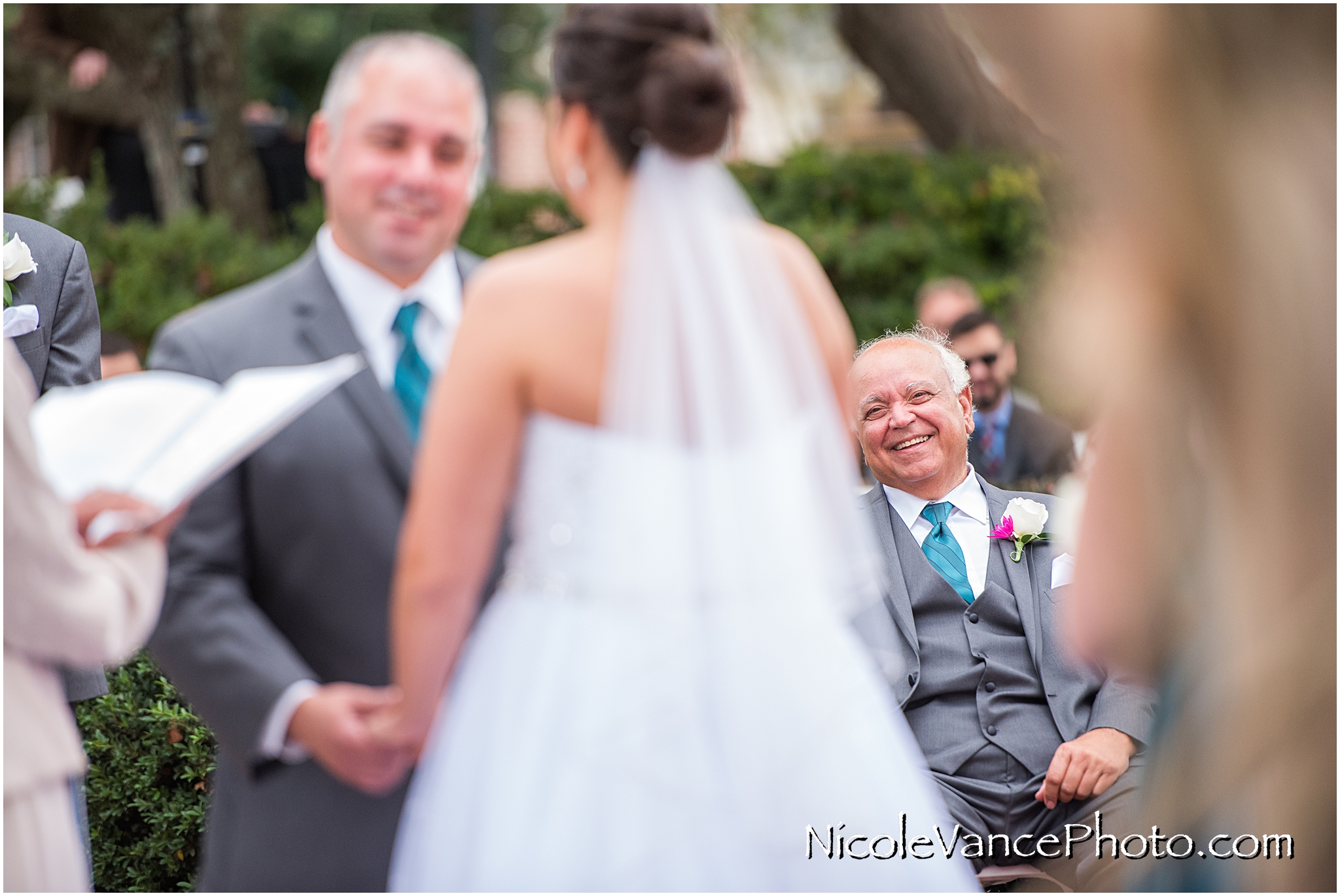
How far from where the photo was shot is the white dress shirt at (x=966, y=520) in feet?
12.4

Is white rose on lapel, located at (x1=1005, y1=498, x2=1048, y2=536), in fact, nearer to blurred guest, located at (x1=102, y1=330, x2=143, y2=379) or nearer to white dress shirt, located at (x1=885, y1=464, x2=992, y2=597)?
white dress shirt, located at (x1=885, y1=464, x2=992, y2=597)

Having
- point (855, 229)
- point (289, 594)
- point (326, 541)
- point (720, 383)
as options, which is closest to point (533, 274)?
point (720, 383)

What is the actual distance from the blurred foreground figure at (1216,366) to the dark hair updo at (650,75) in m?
0.52

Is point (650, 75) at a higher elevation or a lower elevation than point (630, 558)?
higher

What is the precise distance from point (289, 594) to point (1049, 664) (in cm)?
207

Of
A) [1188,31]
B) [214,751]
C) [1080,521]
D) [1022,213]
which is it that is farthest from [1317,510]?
[1022,213]

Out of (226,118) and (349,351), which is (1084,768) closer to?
(349,351)

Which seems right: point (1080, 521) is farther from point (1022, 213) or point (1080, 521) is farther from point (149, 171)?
point (149, 171)

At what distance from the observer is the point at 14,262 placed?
3.09 meters

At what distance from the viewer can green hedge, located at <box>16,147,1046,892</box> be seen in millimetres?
7984

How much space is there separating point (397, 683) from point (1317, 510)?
57.9 inches

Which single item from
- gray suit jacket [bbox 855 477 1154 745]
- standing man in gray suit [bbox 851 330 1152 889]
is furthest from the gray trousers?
gray suit jacket [bbox 855 477 1154 745]

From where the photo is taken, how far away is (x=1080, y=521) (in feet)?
7.44

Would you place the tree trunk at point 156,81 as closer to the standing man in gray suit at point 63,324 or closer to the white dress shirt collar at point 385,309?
the standing man in gray suit at point 63,324
